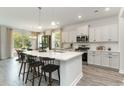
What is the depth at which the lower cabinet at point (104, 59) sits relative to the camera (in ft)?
15.6

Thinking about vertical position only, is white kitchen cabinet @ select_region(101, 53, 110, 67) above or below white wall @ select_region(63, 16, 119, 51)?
below

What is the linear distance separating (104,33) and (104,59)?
4.58 feet

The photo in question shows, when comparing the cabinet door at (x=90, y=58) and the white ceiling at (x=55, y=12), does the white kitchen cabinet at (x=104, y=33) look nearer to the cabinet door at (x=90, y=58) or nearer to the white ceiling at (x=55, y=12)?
the white ceiling at (x=55, y=12)

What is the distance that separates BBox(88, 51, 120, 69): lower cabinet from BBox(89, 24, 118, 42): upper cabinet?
810mm

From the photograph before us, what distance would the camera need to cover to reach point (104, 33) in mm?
5477

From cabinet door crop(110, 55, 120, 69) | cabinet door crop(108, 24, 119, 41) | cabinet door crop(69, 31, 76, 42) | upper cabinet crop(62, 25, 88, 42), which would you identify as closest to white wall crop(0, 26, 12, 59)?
upper cabinet crop(62, 25, 88, 42)

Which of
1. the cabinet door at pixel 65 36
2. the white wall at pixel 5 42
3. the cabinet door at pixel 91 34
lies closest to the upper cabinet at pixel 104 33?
the cabinet door at pixel 91 34

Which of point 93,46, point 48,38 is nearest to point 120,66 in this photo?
point 93,46

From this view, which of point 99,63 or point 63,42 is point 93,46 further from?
point 63,42

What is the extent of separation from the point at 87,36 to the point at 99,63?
5.79 ft

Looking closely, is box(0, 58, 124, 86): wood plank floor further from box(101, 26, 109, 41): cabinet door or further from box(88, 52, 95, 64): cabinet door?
box(101, 26, 109, 41): cabinet door

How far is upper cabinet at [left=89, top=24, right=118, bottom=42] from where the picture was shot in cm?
515

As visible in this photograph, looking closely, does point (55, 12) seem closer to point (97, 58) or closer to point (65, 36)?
point (65, 36)

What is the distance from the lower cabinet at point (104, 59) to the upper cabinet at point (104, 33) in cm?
81
